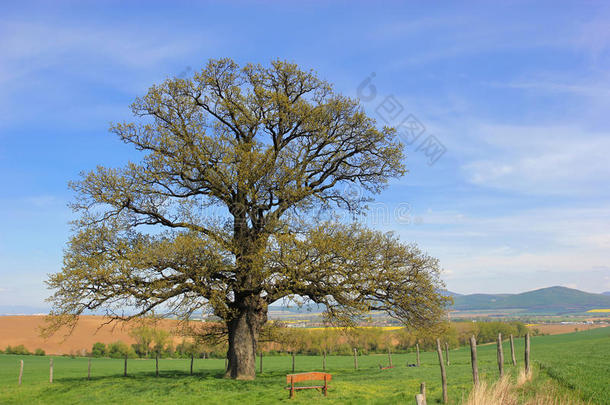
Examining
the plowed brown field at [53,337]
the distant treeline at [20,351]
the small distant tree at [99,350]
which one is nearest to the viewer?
the distant treeline at [20,351]

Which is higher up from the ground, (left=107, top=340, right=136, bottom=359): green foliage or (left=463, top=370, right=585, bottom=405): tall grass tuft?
(left=463, top=370, right=585, bottom=405): tall grass tuft

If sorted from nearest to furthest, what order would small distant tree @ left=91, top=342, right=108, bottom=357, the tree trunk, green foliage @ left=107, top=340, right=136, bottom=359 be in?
the tree trunk, green foliage @ left=107, top=340, right=136, bottom=359, small distant tree @ left=91, top=342, right=108, bottom=357

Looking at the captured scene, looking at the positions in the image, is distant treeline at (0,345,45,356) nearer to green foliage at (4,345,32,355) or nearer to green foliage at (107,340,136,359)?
green foliage at (4,345,32,355)

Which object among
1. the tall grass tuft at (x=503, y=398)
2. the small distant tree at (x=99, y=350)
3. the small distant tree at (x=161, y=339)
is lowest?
the small distant tree at (x=99, y=350)

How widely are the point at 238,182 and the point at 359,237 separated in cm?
655

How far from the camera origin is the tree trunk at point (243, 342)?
902 inches

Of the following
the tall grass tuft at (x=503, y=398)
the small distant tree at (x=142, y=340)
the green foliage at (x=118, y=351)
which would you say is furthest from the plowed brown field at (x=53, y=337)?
the tall grass tuft at (x=503, y=398)

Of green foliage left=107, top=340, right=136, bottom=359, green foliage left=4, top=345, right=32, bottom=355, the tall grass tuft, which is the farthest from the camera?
green foliage left=107, top=340, right=136, bottom=359

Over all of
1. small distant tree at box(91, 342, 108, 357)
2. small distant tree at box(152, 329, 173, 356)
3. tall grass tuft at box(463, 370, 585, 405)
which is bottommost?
small distant tree at box(91, 342, 108, 357)

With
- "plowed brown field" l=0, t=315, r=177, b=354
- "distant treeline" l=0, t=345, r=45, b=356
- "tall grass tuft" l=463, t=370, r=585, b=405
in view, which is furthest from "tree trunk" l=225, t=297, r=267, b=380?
"distant treeline" l=0, t=345, r=45, b=356

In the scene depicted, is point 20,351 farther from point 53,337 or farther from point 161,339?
point 161,339

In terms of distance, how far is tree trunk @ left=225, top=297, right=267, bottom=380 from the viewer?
902 inches

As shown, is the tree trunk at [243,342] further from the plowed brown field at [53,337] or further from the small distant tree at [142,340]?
the plowed brown field at [53,337]

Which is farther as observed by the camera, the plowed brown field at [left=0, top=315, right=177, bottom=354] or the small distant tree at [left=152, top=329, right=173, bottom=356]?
the plowed brown field at [left=0, top=315, right=177, bottom=354]
